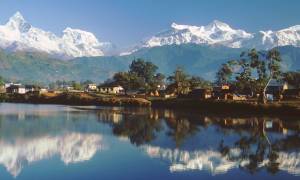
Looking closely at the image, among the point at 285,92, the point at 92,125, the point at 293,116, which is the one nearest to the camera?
the point at 92,125

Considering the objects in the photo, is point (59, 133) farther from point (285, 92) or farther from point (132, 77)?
point (132, 77)

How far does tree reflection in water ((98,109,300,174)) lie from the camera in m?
37.8

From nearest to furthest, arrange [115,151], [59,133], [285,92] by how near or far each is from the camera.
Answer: [115,151], [59,133], [285,92]

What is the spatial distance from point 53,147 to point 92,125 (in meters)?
22.0

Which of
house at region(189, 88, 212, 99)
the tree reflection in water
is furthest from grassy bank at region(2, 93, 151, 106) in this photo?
the tree reflection in water

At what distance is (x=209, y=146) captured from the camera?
4516 centimetres

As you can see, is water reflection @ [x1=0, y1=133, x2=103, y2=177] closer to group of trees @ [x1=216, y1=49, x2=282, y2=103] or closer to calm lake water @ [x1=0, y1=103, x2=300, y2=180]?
calm lake water @ [x1=0, y1=103, x2=300, y2=180]

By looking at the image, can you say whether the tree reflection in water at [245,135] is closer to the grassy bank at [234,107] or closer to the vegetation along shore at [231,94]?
the grassy bank at [234,107]

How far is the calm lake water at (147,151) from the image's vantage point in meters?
32.1

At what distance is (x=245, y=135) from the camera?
176 ft

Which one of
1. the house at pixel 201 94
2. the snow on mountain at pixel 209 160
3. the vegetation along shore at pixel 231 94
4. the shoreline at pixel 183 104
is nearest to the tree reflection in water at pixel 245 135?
the snow on mountain at pixel 209 160

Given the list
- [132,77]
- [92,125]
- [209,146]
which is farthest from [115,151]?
[132,77]

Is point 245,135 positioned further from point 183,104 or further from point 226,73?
point 226,73

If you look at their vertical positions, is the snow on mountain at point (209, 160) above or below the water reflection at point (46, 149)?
below
